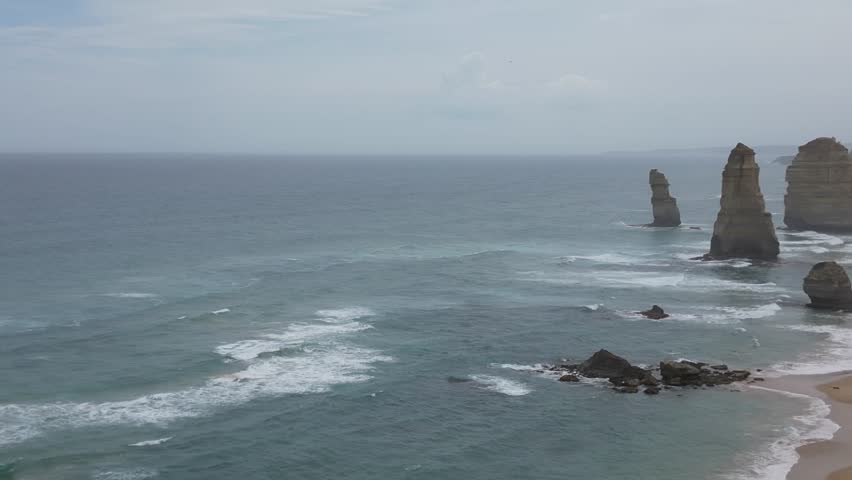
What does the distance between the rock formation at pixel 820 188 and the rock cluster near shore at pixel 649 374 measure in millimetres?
54663

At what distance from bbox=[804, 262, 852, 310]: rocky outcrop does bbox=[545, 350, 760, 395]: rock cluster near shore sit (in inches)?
708

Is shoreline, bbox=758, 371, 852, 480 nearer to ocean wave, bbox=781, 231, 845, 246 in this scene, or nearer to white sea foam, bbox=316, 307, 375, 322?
white sea foam, bbox=316, 307, 375, 322

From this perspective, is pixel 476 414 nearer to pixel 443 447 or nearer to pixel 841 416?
pixel 443 447

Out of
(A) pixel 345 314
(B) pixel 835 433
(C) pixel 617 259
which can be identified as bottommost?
(B) pixel 835 433

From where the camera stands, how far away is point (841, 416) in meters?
44.4

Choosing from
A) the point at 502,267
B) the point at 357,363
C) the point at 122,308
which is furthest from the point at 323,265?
the point at 357,363

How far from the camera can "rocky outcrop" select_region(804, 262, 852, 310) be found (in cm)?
6431

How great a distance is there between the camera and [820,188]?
100062 millimetres

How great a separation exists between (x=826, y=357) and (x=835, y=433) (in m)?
12.6

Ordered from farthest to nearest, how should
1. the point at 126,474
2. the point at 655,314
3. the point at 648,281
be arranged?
the point at 648,281 < the point at 655,314 < the point at 126,474

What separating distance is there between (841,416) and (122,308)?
47565 mm

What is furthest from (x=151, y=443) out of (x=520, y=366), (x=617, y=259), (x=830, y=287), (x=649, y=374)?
(x=617, y=259)

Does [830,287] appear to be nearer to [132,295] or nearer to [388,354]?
[388,354]

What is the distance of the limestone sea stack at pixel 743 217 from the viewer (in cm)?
8206
